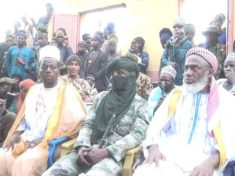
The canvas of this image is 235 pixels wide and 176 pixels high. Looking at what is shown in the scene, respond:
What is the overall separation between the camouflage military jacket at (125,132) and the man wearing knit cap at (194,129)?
0.40ft

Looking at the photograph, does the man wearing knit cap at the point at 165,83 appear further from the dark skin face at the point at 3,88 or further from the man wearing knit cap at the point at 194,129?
the dark skin face at the point at 3,88

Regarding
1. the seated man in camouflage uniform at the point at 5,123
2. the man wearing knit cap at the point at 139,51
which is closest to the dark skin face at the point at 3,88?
the seated man in camouflage uniform at the point at 5,123

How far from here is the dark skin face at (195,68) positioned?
4961 millimetres

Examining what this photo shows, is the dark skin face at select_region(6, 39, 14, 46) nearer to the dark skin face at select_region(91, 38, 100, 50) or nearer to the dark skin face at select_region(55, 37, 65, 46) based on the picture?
the dark skin face at select_region(55, 37, 65, 46)

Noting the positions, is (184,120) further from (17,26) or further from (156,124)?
(17,26)

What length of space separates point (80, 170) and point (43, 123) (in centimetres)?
105

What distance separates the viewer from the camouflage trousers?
4.84m

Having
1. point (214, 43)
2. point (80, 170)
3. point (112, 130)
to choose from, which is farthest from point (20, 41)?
point (80, 170)

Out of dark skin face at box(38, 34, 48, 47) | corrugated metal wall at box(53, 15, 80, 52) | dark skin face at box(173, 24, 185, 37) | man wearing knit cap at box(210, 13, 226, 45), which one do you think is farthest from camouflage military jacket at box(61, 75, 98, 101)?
corrugated metal wall at box(53, 15, 80, 52)

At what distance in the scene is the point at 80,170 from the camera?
5.13 meters

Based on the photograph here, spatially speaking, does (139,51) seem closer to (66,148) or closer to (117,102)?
(117,102)

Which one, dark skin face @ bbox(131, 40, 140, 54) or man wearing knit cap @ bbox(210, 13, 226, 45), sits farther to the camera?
dark skin face @ bbox(131, 40, 140, 54)

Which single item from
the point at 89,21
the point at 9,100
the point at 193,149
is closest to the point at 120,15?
the point at 89,21

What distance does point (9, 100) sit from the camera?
8.52 meters
